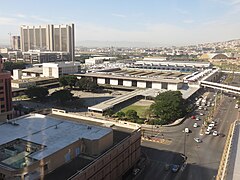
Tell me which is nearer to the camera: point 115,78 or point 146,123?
point 146,123

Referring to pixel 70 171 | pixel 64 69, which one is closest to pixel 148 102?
pixel 64 69

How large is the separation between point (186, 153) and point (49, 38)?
434ft

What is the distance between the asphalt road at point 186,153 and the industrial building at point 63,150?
2.52 metres

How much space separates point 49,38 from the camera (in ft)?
477

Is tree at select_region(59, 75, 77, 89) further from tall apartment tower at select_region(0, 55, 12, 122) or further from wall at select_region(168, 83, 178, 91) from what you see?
tall apartment tower at select_region(0, 55, 12, 122)

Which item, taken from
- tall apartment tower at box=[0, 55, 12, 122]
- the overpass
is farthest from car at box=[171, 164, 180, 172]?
the overpass

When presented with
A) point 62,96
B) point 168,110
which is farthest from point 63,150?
point 62,96

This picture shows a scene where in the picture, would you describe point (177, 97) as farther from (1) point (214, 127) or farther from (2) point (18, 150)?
(2) point (18, 150)

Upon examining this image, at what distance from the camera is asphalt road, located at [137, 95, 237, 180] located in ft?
73.8

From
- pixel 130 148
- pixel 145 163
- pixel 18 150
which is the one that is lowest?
pixel 145 163

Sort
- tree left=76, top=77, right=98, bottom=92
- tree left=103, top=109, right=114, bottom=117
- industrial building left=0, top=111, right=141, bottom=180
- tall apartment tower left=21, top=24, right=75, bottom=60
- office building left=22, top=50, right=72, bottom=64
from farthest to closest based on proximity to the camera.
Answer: tall apartment tower left=21, top=24, right=75, bottom=60, office building left=22, top=50, right=72, bottom=64, tree left=76, top=77, right=98, bottom=92, tree left=103, top=109, right=114, bottom=117, industrial building left=0, top=111, right=141, bottom=180

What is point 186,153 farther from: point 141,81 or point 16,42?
point 16,42

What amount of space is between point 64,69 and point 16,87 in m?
17.3

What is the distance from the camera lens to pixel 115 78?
64.3m
